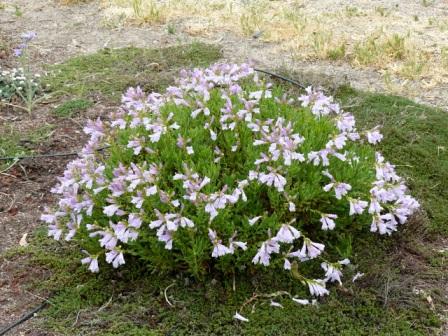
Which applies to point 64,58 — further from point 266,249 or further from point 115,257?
point 266,249

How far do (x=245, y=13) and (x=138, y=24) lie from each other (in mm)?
1391

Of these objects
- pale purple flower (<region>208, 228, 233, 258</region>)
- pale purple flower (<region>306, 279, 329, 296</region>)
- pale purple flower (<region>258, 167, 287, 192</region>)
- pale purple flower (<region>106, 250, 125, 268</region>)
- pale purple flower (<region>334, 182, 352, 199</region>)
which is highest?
pale purple flower (<region>258, 167, 287, 192</region>)

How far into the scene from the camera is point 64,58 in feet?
23.3

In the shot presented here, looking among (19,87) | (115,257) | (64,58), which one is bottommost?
(64,58)

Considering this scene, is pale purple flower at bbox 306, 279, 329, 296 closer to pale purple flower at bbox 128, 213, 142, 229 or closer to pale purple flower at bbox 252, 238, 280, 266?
pale purple flower at bbox 252, 238, 280, 266

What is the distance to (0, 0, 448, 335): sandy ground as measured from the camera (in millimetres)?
3645

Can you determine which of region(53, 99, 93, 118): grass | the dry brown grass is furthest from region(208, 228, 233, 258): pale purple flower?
the dry brown grass

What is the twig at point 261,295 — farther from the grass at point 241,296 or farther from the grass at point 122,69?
the grass at point 122,69

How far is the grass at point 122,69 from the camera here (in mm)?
5902

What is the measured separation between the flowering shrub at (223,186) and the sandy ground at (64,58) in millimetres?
487

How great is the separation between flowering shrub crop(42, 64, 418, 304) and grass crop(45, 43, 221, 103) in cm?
215

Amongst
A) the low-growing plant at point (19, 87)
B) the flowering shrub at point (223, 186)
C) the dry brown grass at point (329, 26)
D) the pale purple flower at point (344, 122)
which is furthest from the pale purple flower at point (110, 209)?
the dry brown grass at point (329, 26)

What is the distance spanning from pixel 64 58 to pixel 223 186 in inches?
174

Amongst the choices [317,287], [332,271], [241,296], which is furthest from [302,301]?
[241,296]
